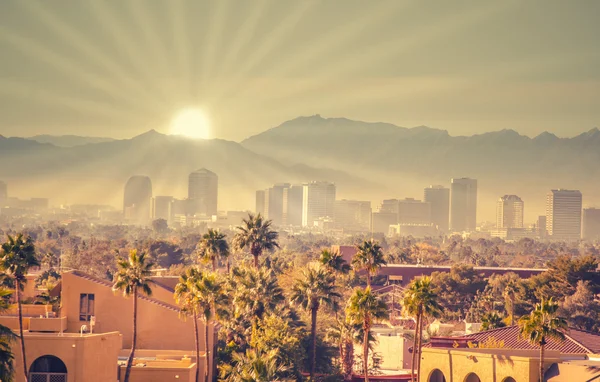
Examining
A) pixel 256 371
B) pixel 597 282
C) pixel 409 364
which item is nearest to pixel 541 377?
pixel 256 371

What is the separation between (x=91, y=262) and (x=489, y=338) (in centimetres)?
11408

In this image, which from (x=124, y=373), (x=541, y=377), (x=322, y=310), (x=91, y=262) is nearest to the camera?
(x=541, y=377)

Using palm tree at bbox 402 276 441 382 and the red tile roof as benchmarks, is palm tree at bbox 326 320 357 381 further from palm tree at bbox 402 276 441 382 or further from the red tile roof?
palm tree at bbox 402 276 441 382

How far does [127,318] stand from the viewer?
218ft

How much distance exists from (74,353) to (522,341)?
27449mm

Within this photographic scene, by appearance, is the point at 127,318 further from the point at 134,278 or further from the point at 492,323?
the point at 492,323

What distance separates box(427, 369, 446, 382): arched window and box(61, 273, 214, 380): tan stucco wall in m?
12.7

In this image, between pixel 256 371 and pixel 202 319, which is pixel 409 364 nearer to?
pixel 202 319

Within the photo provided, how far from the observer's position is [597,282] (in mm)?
125938

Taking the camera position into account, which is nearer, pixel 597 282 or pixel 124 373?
pixel 124 373

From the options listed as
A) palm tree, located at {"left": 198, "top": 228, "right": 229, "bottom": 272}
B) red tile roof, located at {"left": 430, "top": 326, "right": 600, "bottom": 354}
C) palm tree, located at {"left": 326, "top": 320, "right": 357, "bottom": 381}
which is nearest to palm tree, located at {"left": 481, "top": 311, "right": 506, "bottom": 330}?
red tile roof, located at {"left": 430, "top": 326, "right": 600, "bottom": 354}

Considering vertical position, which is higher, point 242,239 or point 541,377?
point 242,239

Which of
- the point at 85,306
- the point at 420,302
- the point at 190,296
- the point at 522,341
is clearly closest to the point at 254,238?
the point at 85,306

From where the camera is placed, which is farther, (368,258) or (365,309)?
(368,258)
